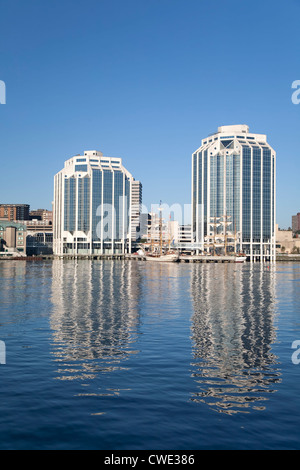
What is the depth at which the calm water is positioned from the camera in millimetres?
16703

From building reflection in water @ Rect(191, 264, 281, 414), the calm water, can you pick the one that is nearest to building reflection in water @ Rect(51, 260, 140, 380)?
the calm water

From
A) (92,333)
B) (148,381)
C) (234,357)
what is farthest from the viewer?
(92,333)

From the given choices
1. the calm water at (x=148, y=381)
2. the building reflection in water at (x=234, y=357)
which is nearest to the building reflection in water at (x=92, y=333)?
the calm water at (x=148, y=381)

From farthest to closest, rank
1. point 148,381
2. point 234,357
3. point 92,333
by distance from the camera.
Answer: point 92,333 < point 234,357 < point 148,381

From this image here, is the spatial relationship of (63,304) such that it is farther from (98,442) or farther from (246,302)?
(98,442)

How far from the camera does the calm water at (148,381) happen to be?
16703 millimetres

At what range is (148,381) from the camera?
23141mm

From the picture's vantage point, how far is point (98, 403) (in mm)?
19828

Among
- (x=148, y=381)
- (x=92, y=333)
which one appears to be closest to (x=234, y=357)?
(x=148, y=381)

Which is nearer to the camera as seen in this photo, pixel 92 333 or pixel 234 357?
pixel 234 357

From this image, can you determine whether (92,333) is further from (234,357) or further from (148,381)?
(148,381)

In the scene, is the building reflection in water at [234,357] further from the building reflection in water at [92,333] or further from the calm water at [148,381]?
the building reflection in water at [92,333]
